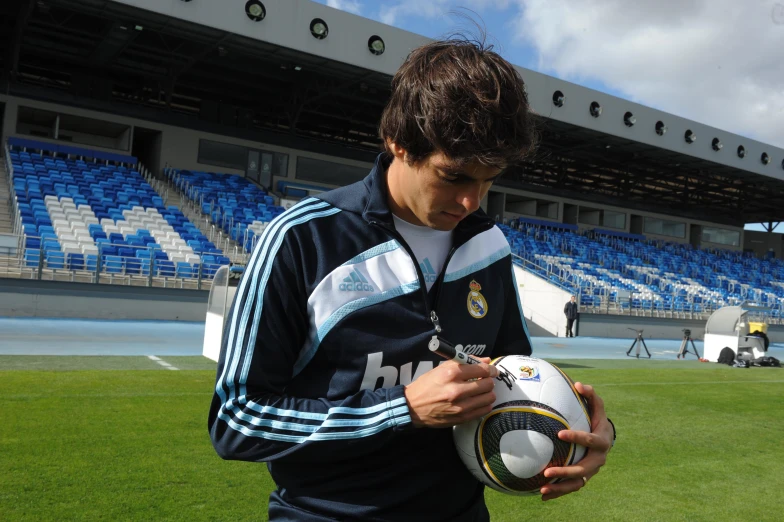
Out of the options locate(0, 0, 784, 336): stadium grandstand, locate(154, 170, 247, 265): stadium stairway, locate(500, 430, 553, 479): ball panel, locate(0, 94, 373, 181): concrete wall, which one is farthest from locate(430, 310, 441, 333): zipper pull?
locate(0, 94, 373, 181): concrete wall

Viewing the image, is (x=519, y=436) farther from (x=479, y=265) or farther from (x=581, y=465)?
(x=479, y=265)

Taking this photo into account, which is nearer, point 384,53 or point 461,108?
point 461,108

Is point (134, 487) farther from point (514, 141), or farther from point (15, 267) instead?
point (15, 267)

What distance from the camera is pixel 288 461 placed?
4.86 ft

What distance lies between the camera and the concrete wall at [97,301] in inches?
556

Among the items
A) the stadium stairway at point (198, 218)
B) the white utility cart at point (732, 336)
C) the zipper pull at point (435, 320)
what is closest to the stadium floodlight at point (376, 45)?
the stadium stairway at point (198, 218)

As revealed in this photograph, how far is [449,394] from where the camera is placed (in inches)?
53.7

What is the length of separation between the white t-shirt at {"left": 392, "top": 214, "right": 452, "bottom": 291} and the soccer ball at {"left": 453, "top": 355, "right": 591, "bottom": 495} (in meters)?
0.32

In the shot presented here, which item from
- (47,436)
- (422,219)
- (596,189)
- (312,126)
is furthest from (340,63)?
(596,189)

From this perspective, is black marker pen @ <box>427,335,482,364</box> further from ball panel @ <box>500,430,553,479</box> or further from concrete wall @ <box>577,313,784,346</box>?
concrete wall @ <box>577,313,784,346</box>

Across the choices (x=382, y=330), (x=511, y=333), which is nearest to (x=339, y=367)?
(x=382, y=330)

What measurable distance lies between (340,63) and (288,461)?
2060 centimetres

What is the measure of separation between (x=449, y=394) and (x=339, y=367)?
301mm

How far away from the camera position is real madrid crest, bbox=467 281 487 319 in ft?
5.66
